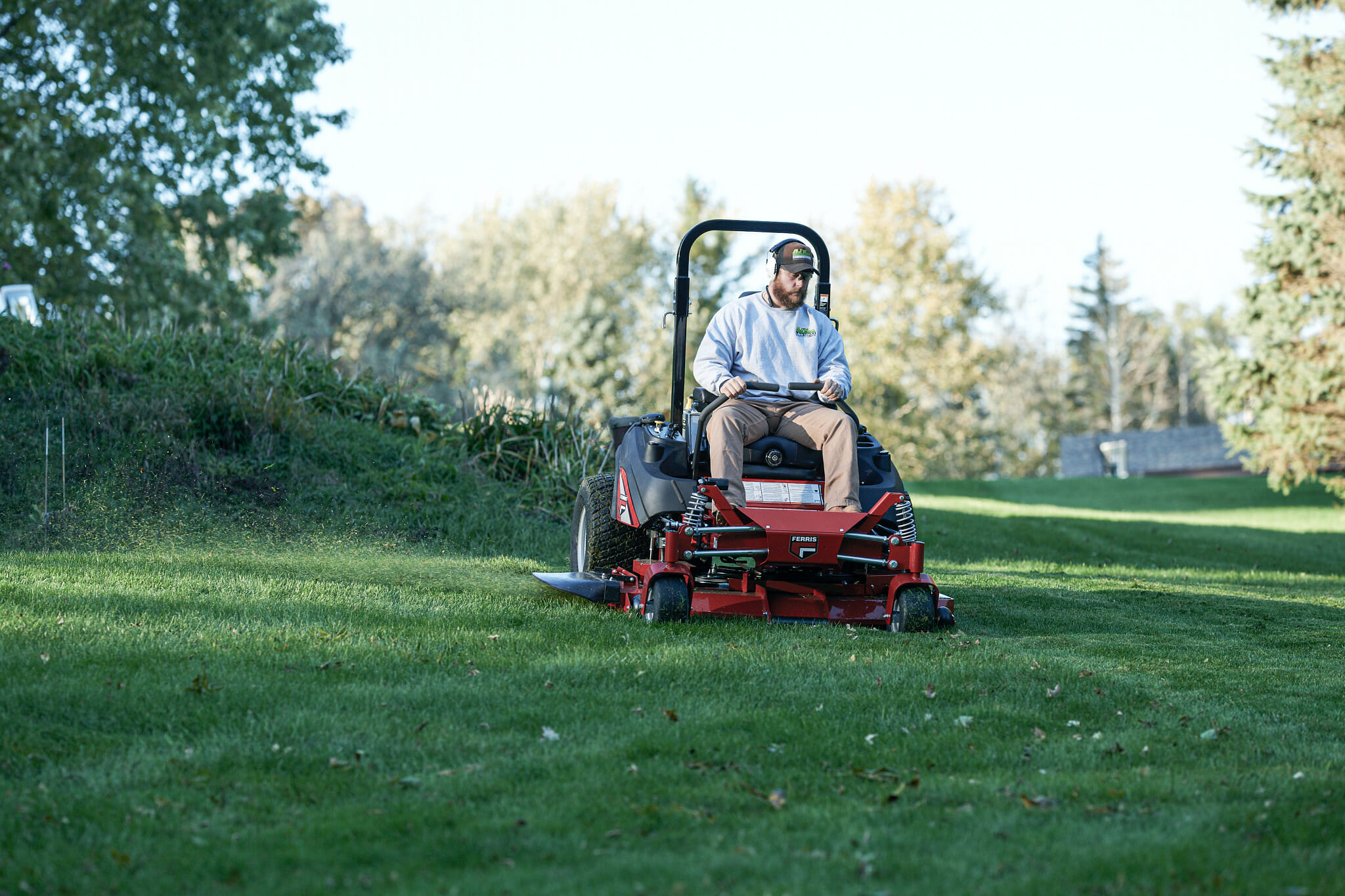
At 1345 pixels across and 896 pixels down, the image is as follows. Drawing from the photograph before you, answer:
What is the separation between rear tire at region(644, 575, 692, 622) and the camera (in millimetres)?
6141

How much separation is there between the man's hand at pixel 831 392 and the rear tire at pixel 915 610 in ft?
3.75

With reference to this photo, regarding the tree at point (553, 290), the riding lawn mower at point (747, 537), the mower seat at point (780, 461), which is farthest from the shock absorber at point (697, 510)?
the tree at point (553, 290)

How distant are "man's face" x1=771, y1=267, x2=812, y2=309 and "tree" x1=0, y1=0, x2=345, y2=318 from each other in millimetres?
14033

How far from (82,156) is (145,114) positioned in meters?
1.42

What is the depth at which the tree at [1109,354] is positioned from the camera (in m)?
61.1

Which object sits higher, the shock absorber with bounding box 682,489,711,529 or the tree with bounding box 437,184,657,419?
the tree with bounding box 437,184,657,419

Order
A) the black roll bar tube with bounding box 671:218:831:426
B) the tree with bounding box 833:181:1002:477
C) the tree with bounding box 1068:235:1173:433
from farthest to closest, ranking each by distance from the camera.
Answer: the tree with bounding box 1068:235:1173:433 < the tree with bounding box 833:181:1002:477 < the black roll bar tube with bounding box 671:218:831:426

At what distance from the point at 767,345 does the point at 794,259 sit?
515 mm


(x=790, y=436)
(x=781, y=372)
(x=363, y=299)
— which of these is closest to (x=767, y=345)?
(x=781, y=372)

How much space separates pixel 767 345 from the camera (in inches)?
280

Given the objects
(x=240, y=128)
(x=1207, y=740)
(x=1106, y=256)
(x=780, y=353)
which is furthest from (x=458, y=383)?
(x=1207, y=740)

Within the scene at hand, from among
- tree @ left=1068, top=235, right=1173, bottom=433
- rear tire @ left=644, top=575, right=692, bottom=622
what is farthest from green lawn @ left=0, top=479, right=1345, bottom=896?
tree @ left=1068, top=235, right=1173, bottom=433

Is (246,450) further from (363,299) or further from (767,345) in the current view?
(363,299)

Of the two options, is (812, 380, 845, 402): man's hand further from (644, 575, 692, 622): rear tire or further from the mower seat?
(644, 575, 692, 622): rear tire
